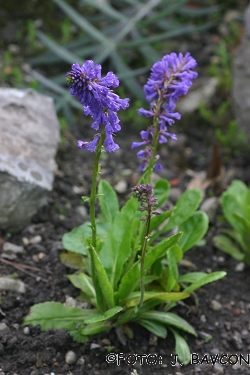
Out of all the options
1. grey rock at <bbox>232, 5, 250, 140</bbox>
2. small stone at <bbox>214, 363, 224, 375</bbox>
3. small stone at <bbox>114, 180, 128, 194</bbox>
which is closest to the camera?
small stone at <bbox>214, 363, 224, 375</bbox>

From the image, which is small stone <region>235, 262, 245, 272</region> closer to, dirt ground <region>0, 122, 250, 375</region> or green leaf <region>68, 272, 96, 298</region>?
dirt ground <region>0, 122, 250, 375</region>

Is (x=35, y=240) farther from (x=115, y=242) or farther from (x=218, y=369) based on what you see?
(x=218, y=369)

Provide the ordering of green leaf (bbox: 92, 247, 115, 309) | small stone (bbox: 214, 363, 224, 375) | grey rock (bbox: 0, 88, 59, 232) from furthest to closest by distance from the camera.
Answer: grey rock (bbox: 0, 88, 59, 232) → small stone (bbox: 214, 363, 224, 375) → green leaf (bbox: 92, 247, 115, 309)

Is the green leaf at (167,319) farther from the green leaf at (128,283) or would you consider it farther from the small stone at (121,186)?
the small stone at (121,186)

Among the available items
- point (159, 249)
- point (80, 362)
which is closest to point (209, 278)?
point (159, 249)

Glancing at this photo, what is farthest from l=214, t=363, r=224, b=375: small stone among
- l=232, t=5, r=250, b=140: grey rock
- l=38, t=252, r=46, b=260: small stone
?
l=232, t=5, r=250, b=140: grey rock

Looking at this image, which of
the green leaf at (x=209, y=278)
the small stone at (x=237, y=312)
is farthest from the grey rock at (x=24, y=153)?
the small stone at (x=237, y=312)

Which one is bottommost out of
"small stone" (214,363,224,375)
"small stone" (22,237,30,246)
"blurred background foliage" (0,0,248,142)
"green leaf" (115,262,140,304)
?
"small stone" (214,363,224,375)
